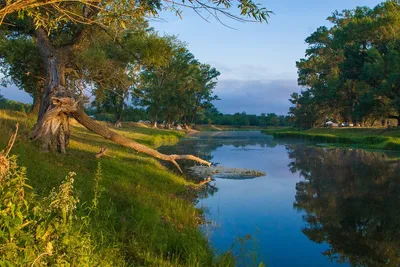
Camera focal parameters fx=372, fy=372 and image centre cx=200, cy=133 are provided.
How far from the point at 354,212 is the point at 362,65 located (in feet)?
152

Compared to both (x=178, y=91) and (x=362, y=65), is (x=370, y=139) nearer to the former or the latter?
(x=362, y=65)

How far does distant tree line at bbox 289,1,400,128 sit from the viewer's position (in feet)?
154

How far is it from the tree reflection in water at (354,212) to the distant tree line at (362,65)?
28430mm

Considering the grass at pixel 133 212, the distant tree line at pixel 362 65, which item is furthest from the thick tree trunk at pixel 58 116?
the distant tree line at pixel 362 65

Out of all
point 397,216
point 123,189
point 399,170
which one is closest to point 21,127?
point 123,189

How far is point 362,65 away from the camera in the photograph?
53.3 meters

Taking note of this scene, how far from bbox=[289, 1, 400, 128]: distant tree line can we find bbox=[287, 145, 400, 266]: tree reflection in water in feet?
93.3

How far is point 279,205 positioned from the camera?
1392cm

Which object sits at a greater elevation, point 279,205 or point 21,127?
point 21,127

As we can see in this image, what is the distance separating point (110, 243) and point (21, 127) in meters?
11.5

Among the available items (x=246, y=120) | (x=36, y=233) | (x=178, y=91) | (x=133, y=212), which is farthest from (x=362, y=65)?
(x=246, y=120)

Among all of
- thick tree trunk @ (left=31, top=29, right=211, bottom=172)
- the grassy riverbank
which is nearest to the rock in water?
thick tree trunk @ (left=31, top=29, right=211, bottom=172)

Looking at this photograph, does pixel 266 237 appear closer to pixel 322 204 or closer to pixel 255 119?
pixel 322 204

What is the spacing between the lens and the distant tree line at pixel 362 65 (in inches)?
1844
